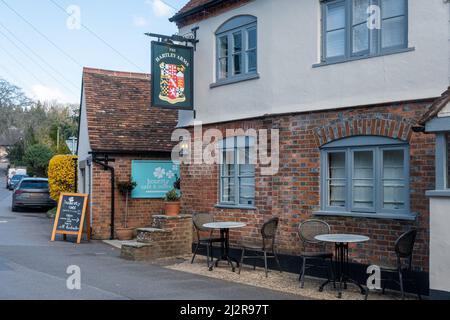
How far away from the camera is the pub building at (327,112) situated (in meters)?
8.55

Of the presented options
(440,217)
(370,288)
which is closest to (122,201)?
(370,288)

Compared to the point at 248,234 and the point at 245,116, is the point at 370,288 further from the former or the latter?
the point at 245,116

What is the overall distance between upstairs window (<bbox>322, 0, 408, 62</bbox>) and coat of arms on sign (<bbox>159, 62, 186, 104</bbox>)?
3802 mm

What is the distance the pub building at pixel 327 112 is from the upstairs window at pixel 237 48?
24 millimetres

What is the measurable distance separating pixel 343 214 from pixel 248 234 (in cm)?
251

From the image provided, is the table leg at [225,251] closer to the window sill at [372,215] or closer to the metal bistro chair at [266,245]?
the metal bistro chair at [266,245]

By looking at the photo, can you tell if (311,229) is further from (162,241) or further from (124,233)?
(124,233)

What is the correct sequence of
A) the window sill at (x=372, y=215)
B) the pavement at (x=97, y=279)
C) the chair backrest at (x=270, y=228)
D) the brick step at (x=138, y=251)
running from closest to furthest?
the pavement at (x=97, y=279)
the window sill at (x=372, y=215)
the chair backrest at (x=270, y=228)
the brick step at (x=138, y=251)

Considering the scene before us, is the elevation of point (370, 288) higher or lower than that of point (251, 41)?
lower

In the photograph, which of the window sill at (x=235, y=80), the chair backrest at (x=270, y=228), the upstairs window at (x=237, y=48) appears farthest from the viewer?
the upstairs window at (x=237, y=48)

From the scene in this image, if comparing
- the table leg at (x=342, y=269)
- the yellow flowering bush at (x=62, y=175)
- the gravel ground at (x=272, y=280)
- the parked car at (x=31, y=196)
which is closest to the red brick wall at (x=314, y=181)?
the table leg at (x=342, y=269)

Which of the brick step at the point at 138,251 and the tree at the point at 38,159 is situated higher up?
the tree at the point at 38,159

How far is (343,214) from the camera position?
9.50 m

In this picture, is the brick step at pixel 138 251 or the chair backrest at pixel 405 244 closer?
the chair backrest at pixel 405 244
